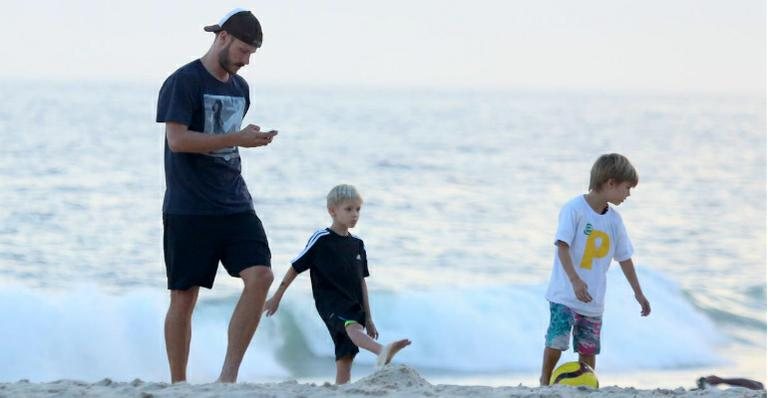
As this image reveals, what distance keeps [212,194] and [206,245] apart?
0.72 ft

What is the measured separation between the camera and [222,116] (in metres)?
5.37

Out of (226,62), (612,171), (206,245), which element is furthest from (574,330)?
(226,62)

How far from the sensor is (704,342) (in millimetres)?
11875

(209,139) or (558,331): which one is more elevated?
(209,139)

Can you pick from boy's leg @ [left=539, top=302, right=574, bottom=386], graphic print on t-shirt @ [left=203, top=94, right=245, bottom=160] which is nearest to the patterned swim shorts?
boy's leg @ [left=539, top=302, right=574, bottom=386]

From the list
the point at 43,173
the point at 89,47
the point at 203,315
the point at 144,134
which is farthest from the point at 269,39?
the point at 203,315

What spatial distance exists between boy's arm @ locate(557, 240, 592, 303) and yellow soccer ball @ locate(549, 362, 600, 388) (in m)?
0.31

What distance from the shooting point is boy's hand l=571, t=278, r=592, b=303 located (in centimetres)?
607

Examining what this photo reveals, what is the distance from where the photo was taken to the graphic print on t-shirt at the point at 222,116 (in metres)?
5.31

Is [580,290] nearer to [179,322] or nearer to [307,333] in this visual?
[179,322]

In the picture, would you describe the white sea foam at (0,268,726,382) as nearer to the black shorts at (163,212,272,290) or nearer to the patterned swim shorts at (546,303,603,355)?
the patterned swim shorts at (546,303,603,355)

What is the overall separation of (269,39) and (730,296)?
33615 mm

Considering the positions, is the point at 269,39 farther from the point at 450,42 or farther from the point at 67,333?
the point at 67,333

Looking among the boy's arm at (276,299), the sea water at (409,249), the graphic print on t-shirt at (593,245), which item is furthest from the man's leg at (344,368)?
the sea water at (409,249)
